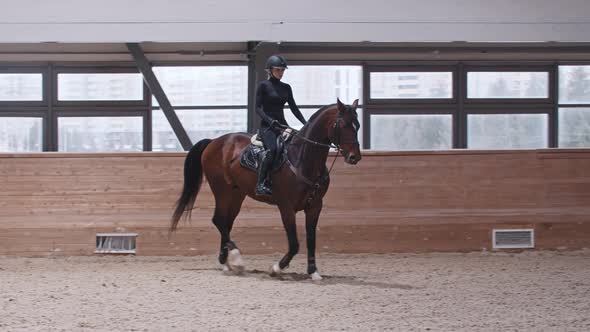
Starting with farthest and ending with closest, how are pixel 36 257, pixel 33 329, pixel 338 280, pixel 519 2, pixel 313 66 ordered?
pixel 313 66 < pixel 519 2 < pixel 36 257 < pixel 338 280 < pixel 33 329

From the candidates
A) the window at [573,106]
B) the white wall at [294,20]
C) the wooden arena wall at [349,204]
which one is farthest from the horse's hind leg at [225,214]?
the window at [573,106]

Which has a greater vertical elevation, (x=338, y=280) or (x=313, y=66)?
(x=313, y=66)

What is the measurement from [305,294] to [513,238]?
3415mm

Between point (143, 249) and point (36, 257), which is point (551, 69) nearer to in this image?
point (143, 249)

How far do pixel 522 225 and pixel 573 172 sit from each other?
79cm

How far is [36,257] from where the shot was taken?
7.70 metres

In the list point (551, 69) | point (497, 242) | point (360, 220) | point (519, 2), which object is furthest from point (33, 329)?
point (551, 69)

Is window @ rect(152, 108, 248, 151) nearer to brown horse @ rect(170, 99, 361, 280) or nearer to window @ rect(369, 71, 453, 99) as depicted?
window @ rect(369, 71, 453, 99)

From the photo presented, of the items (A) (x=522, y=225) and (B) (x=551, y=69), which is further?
(B) (x=551, y=69)

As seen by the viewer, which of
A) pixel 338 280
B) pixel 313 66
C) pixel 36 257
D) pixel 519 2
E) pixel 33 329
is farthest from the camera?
pixel 313 66

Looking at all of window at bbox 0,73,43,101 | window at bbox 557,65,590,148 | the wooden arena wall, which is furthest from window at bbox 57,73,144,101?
window at bbox 557,65,590,148

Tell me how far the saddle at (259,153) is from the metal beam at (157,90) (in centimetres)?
248

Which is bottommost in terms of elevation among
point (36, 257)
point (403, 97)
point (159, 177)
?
point (36, 257)

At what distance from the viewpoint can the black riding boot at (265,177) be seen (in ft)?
20.9
